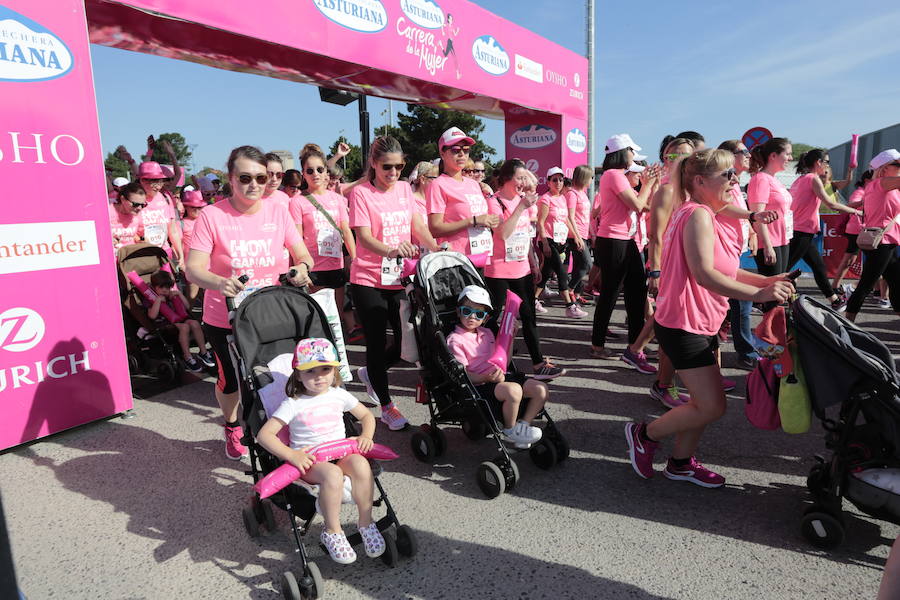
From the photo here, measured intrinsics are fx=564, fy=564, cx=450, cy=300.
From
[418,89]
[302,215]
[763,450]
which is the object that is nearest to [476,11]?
[418,89]

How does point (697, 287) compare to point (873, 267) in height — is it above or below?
above

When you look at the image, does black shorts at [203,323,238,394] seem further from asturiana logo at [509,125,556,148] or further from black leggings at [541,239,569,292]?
asturiana logo at [509,125,556,148]

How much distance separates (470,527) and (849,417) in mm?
1821

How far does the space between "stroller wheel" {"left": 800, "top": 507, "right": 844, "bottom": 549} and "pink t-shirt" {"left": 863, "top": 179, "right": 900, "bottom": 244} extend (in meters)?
4.56

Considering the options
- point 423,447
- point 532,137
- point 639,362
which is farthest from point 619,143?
point 532,137

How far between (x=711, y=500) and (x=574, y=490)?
74 cm

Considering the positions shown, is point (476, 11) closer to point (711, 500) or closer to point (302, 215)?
point (302, 215)

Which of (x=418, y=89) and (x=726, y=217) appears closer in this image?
(x=726, y=217)

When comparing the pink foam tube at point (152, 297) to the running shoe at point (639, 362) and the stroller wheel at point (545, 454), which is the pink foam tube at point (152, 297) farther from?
the running shoe at point (639, 362)

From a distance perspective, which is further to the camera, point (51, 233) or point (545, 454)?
point (51, 233)

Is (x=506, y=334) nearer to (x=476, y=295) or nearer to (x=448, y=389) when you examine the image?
(x=476, y=295)

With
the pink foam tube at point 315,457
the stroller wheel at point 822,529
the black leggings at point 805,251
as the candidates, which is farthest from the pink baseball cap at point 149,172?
the black leggings at point 805,251

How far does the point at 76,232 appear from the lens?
4.14 m

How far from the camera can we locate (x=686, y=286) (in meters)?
3.01
